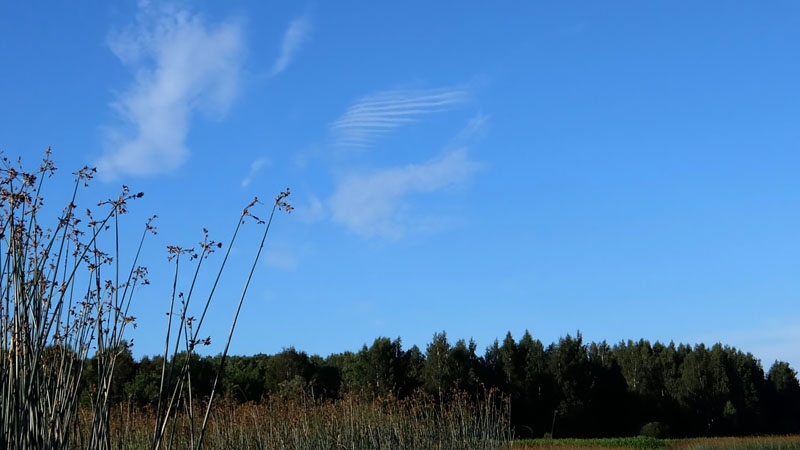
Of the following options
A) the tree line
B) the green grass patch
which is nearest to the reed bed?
the tree line

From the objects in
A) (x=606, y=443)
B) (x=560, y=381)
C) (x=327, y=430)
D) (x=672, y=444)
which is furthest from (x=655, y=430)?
(x=327, y=430)

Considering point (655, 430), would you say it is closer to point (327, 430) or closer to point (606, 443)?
point (606, 443)

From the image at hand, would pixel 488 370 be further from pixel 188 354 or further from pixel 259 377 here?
pixel 188 354

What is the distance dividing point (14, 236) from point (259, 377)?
14821 millimetres

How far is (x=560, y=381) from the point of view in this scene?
701 inches

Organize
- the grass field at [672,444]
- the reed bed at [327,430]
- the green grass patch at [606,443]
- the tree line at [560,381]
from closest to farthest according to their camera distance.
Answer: the reed bed at [327,430] < the grass field at [672,444] < the green grass patch at [606,443] < the tree line at [560,381]

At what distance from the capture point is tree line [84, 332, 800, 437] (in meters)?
15.8

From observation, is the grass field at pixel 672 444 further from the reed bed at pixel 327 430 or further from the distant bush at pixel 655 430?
the reed bed at pixel 327 430

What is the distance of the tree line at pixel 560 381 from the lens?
621 inches

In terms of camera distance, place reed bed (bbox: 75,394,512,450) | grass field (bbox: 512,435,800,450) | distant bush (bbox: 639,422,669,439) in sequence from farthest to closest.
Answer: distant bush (bbox: 639,422,669,439), grass field (bbox: 512,435,800,450), reed bed (bbox: 75,394,512,450)

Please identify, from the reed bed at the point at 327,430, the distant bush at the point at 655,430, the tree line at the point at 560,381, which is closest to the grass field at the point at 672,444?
the tree line at the point at 560,381

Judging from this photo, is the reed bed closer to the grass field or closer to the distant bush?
the grass field

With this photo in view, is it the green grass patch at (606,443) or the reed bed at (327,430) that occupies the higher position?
the reed bed at (327,430)

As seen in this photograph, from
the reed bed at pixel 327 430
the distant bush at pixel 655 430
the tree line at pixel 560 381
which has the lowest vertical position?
the distant bush at pixel 655 430
